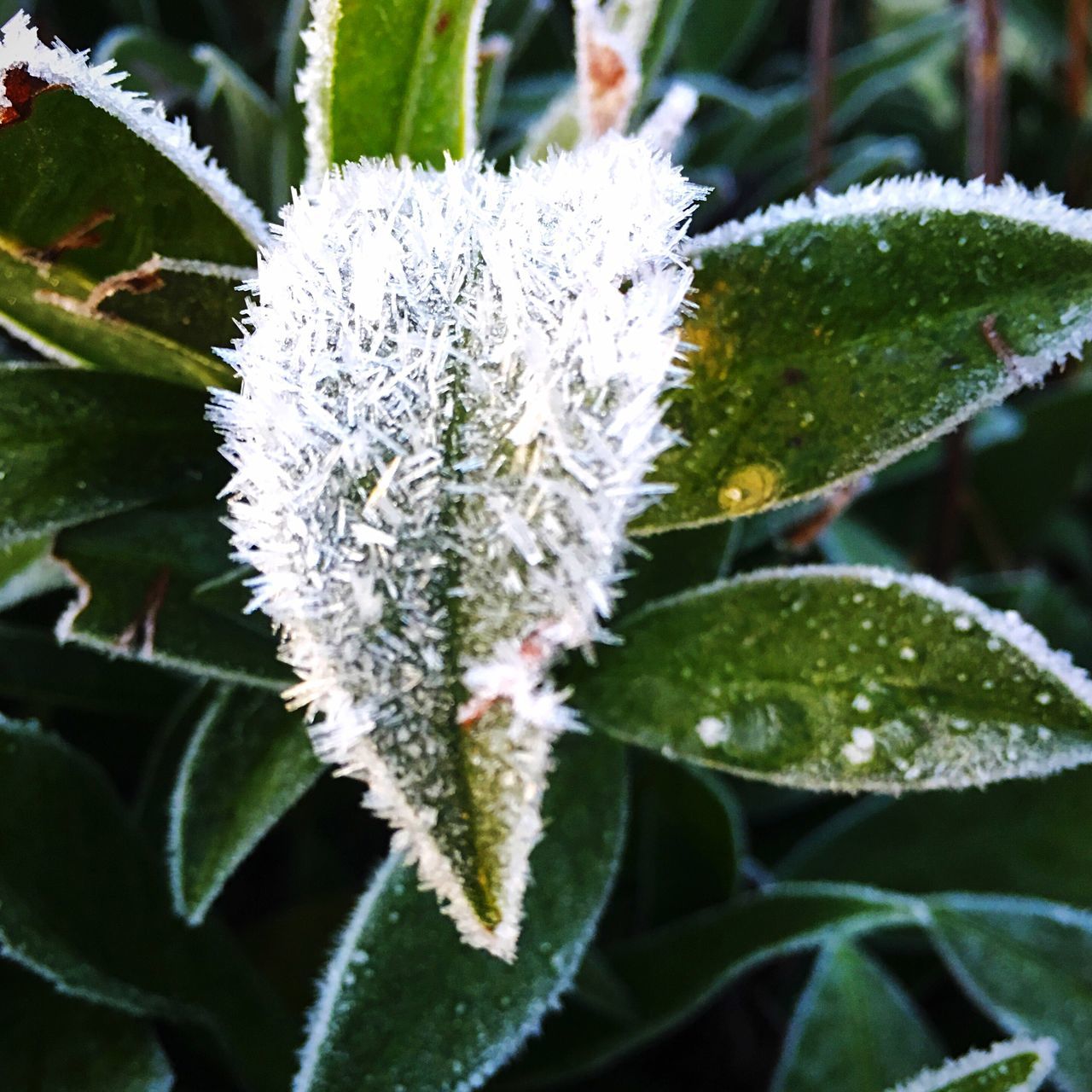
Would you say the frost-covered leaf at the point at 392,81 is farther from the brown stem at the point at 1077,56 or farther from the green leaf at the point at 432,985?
the brown stem at the point at 1077,56

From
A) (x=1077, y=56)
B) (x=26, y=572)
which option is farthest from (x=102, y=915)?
(x=1077, y=56)

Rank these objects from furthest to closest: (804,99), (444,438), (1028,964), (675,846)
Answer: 1. (804,99)
2. (675,846)
3. (1028,964)
4. (444,438)

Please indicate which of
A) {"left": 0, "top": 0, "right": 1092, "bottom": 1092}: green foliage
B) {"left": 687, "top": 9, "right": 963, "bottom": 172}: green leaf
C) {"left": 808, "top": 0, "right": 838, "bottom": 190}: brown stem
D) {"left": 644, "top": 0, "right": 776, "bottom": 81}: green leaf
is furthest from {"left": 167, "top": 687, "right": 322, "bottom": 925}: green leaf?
{"left": 644, "top": 0, "right": 776, "bottom": 81}: green leaf

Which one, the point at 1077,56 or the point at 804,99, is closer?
the point at 804,99

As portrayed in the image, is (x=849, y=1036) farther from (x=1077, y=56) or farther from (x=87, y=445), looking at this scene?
(x=1077, y=56)

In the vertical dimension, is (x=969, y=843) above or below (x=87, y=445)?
below

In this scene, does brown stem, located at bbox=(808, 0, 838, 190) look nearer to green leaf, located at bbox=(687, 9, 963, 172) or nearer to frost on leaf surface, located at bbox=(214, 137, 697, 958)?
green leaf, located at bbox=(687, 9, 963, 172)

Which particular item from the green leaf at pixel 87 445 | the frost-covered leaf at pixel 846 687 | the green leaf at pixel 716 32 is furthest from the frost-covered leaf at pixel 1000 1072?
the green leaf at pixel 716 32
